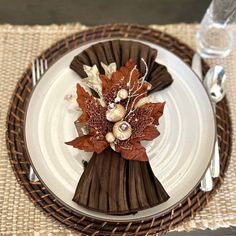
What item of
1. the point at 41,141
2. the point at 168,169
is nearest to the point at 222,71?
the point at 168,169

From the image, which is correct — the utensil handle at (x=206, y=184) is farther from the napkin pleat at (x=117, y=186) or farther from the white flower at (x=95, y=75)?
the white flower at (x=95, y=75)

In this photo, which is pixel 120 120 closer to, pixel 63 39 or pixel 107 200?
pixel 107 200

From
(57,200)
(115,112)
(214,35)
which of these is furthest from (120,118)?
(214,35)

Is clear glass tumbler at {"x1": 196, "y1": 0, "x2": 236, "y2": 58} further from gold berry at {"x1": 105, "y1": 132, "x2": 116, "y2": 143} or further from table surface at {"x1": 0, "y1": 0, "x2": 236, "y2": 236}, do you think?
gold berry at {"x1": 105, "y1": 132, "x2": 116, "y2": 143}

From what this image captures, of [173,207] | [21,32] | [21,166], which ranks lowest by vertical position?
[173,207]

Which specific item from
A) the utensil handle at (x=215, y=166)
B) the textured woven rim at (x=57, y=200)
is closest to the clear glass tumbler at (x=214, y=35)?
the textured woven rim at (x=57, y=200)

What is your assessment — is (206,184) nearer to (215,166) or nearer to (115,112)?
(215,166)

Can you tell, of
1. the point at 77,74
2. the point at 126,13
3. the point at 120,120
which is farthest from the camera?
the point at 126,13

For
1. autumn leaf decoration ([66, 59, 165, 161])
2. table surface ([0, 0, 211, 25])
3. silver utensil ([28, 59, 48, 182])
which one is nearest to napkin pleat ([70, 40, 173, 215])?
autumn leaf decoration ([66, 59, 165, 161])
